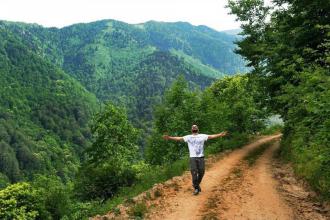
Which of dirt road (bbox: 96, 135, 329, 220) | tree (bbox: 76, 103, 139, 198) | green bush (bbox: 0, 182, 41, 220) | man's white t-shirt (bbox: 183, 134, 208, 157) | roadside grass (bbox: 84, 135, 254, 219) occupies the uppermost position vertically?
man's white t-shirt (bbox: 183, 134, 208, 157)

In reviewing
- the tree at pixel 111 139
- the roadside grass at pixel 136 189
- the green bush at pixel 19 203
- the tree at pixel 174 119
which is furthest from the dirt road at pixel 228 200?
the green bush at pixel 19 203

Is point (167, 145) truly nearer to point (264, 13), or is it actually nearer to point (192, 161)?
point (264, 13)

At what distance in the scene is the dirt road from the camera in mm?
14125

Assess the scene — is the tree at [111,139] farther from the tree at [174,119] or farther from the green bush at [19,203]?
the green bush at [19,203]

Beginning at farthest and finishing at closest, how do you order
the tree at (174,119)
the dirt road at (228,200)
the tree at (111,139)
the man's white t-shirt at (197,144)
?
the tree at (111,139)
the tree at (174,119)
the man's white t-shirt at (197,144)
the dirt road at (228,200)

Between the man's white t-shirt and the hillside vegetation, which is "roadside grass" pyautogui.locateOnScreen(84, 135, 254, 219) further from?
the hillside vegetation

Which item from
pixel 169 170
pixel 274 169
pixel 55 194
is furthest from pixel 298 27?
pixel 55 194

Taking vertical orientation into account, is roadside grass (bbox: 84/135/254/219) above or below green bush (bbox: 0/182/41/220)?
above

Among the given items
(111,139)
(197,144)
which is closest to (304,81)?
(197,144)

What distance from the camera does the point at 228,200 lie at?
16.0 m

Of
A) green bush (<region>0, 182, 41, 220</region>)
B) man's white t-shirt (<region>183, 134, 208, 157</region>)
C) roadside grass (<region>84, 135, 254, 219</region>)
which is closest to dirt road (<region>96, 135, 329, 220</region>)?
roadside grass (<region>84, 135, 254, 219</region>)

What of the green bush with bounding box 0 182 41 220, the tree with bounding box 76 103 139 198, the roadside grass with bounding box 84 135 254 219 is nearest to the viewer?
the roadside grass with bounding box 84 135 254 219

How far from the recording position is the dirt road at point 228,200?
14125 millimetres

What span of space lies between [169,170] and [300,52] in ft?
34.1
